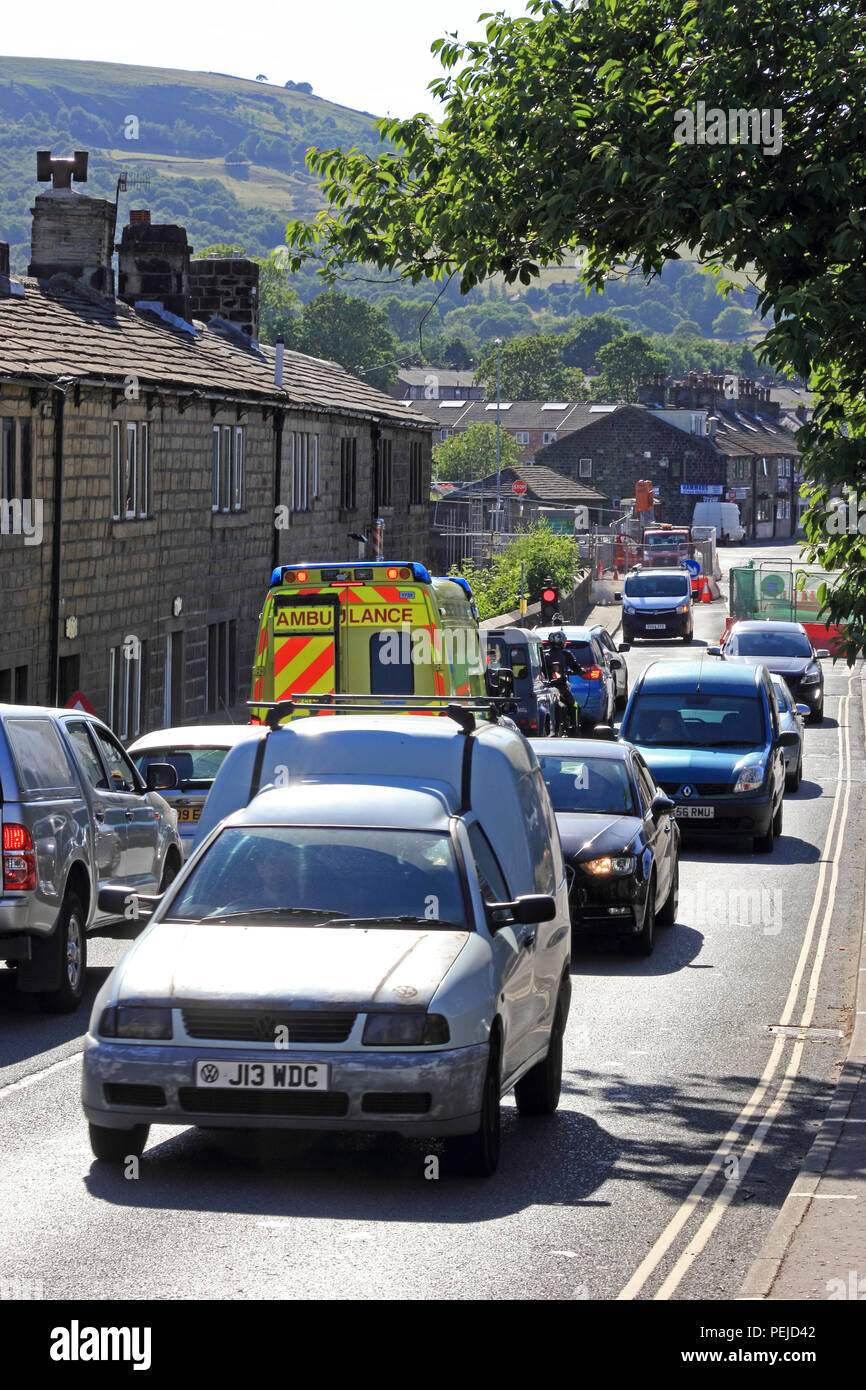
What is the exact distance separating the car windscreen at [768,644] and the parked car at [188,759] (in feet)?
64.7

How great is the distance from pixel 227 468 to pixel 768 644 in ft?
35.8

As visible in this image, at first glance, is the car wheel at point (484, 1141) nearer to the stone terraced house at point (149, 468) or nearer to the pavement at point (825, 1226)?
the pavement at point (825, 1226)

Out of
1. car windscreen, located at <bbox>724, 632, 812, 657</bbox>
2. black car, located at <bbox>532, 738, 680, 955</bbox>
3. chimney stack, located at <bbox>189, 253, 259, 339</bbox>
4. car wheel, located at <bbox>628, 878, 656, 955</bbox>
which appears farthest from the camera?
chimney stack, located at <bbox>189, 253, 259, 339</bbox>

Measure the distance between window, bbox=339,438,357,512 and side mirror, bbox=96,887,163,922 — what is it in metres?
30.9

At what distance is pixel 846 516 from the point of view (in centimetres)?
1216

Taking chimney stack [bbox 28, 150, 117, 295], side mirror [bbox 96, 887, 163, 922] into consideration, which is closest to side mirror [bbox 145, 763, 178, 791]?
side mirror [bbox 96, 887, 163, 922]

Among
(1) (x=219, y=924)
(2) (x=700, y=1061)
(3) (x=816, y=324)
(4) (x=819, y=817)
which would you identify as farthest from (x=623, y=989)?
(4) (x=819, y=817)

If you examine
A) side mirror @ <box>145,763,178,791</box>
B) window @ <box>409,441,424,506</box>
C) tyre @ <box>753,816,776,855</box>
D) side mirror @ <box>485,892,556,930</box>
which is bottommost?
tyre @ <box>753,816,776,855</box>

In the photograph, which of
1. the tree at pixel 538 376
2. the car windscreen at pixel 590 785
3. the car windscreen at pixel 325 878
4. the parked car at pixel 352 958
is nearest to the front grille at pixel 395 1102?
the parked car at pixel 352 958

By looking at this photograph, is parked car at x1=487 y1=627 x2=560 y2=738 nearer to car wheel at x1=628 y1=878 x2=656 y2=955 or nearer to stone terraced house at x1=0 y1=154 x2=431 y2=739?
stone terraced house at x1=0 y1=154 x2=431 y2=739

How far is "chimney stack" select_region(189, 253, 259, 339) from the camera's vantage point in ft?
130

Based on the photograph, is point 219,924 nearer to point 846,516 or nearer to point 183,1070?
point 183,1070

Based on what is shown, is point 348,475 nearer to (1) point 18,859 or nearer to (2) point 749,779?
(2) point 749,779

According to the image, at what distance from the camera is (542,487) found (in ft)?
367
